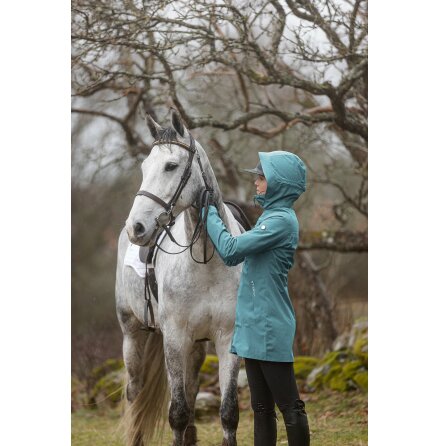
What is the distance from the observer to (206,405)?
6062mm

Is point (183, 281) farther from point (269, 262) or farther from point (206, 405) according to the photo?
point (206, 405)

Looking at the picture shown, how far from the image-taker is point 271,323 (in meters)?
3.04

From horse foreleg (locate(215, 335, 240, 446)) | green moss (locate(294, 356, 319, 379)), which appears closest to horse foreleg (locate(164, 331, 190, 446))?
horse foreleg (locate(215, 335, 240, 446))

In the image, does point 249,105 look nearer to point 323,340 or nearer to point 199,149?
point 323,340

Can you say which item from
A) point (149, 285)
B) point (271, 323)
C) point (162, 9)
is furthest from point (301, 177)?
point (162, 9)

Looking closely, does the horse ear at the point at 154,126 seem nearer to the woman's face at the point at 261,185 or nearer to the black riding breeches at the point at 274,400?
the woman's face at the point at 261,185

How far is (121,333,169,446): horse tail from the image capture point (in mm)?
4199

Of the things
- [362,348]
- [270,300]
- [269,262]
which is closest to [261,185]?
[269,262]

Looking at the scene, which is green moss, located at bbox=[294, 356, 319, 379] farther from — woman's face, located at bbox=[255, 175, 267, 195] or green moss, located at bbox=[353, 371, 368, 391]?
woman's face, located at bbox=[255, 175, 267, 195]

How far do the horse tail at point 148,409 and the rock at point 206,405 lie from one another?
5.57 feet

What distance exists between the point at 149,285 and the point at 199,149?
2.90ft

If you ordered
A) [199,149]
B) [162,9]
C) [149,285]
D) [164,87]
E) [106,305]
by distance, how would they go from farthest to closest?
[106,305], [164,87], [162,9], [149,285], [199,149]

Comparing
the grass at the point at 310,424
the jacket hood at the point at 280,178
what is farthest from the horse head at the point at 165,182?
the grass at the point at 310,424

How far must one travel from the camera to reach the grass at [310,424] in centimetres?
484
